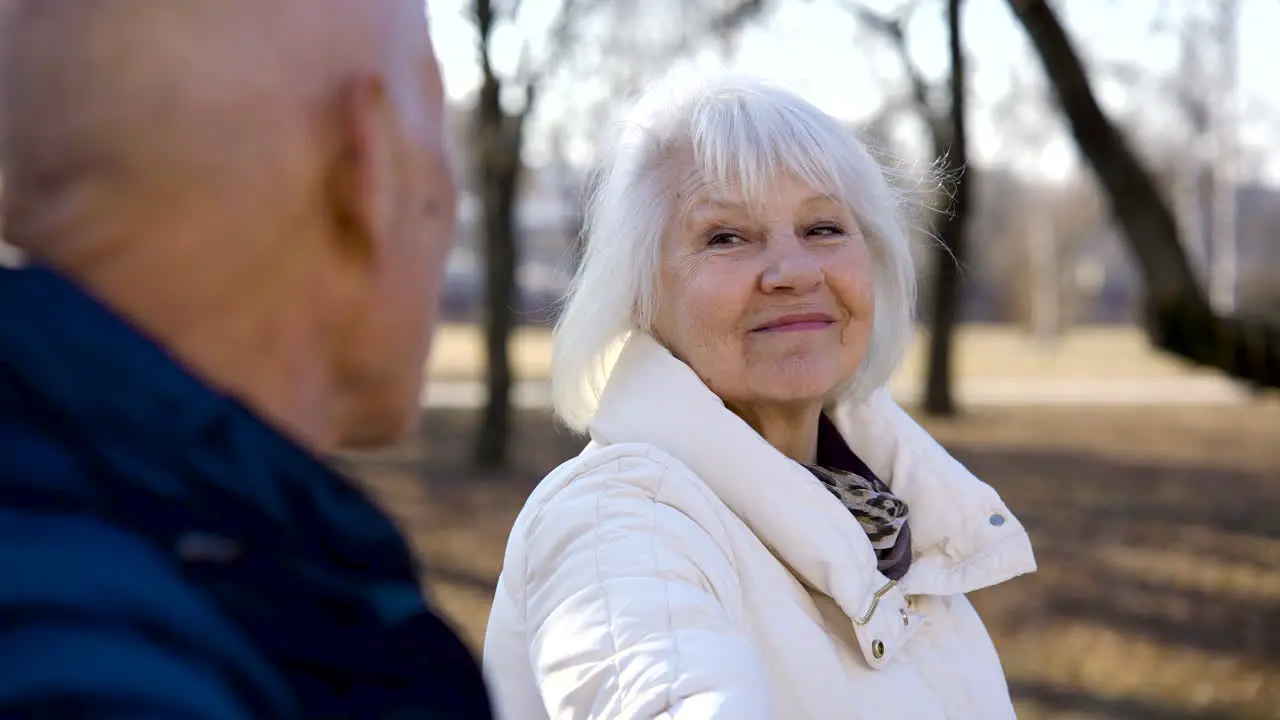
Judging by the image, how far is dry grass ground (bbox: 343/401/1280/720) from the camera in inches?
241

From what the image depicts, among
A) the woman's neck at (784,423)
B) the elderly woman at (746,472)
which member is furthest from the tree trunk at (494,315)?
the woman's neck at (784,423)

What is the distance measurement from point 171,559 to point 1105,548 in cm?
923

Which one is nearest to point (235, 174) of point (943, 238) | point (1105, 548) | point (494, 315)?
point (1105, 548)

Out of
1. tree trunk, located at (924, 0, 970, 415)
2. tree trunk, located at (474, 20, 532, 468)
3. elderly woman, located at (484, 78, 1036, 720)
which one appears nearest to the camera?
elderly woman, located at (484, 78, 1036, 720)

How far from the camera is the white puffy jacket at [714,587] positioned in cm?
160

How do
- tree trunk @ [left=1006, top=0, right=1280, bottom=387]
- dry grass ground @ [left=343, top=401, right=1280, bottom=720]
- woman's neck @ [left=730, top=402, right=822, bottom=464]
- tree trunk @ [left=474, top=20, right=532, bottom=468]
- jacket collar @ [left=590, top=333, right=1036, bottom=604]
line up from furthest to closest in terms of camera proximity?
tree trunk @ [left=474, top=20, right=532, bottom=468]
dry grass ground @ [left=343, top=401, right=1280, bottom=720]
tree trunk @ [left=1006, top=0, right=1280, bottom=387]
woman's neck @ [left=730, top=402, right=822, bottom=464]
jacket collar @ [left=590, top=333, right=1036, bottom=604]

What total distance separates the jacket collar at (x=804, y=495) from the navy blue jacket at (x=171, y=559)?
1270mm

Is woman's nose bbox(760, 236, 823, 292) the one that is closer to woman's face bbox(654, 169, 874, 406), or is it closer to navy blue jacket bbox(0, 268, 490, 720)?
woman's face bbox(654, 169, 874, 406)

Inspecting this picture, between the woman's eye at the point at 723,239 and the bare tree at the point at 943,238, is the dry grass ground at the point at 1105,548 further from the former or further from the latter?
the woman's eye at the point at 723,239

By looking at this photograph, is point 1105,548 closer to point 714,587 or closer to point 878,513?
point 878,513

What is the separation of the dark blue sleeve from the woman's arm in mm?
979

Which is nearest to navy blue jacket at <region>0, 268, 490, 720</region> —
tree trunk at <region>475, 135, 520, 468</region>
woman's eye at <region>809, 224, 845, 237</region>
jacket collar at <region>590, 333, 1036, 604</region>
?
jacket collar at <region>590, 333, 1036, 604</region>

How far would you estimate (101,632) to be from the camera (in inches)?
21.5

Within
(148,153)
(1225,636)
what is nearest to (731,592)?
(148,153)
